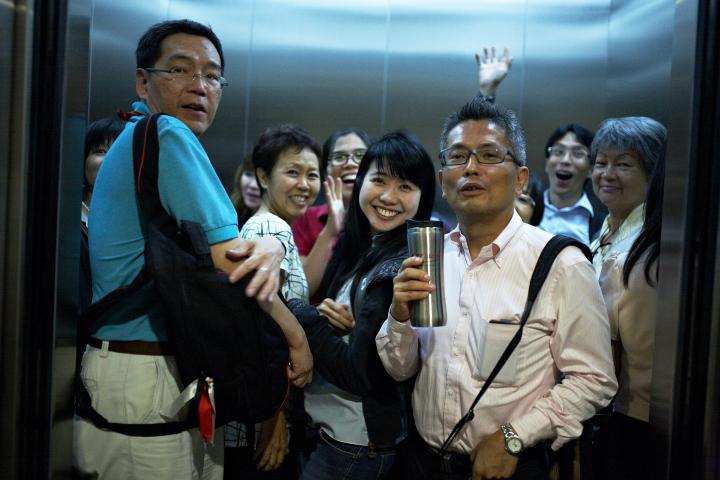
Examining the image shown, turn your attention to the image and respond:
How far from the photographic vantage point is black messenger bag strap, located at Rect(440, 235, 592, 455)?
1.89 m

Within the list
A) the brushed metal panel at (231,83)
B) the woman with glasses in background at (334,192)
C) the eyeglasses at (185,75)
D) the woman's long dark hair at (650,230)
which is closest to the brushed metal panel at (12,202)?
the eyeglasses at (185,75)

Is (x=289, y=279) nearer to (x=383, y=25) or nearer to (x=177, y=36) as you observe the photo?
(x=177, y=36)

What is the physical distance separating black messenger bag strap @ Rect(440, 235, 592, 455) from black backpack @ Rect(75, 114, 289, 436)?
0.53 m

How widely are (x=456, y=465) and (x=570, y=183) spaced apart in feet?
8.66

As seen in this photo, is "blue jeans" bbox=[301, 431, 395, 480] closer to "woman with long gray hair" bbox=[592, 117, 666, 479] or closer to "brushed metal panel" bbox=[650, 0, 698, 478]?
"woman with long gray hair" bbox=[592, 117, 666, 479]

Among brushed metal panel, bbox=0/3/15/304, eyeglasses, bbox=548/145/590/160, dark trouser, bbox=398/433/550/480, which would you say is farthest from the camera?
eyeglasses, bbox=548/145/590/160

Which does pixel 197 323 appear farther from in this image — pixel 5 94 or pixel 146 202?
pixel 5 94

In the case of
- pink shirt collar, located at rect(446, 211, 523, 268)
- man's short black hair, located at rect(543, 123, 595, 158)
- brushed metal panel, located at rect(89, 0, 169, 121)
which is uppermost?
brushed metal panel, located at rect(89, 0, 169, 121)

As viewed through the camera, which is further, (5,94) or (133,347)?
(133,347)

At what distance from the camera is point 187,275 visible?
1709 millimetres

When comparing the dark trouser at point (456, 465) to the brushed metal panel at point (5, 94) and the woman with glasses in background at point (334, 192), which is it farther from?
the brushed metal panel at point (5, 94)

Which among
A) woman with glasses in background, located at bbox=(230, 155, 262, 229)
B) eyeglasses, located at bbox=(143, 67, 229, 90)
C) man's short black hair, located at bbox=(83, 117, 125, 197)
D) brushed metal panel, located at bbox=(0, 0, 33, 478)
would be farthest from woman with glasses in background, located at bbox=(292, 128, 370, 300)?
brushed metal panel, located at bbox=(0, 0, 33, 478)

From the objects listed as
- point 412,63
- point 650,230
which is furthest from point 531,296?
point 412,63

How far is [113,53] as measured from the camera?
3.85m
